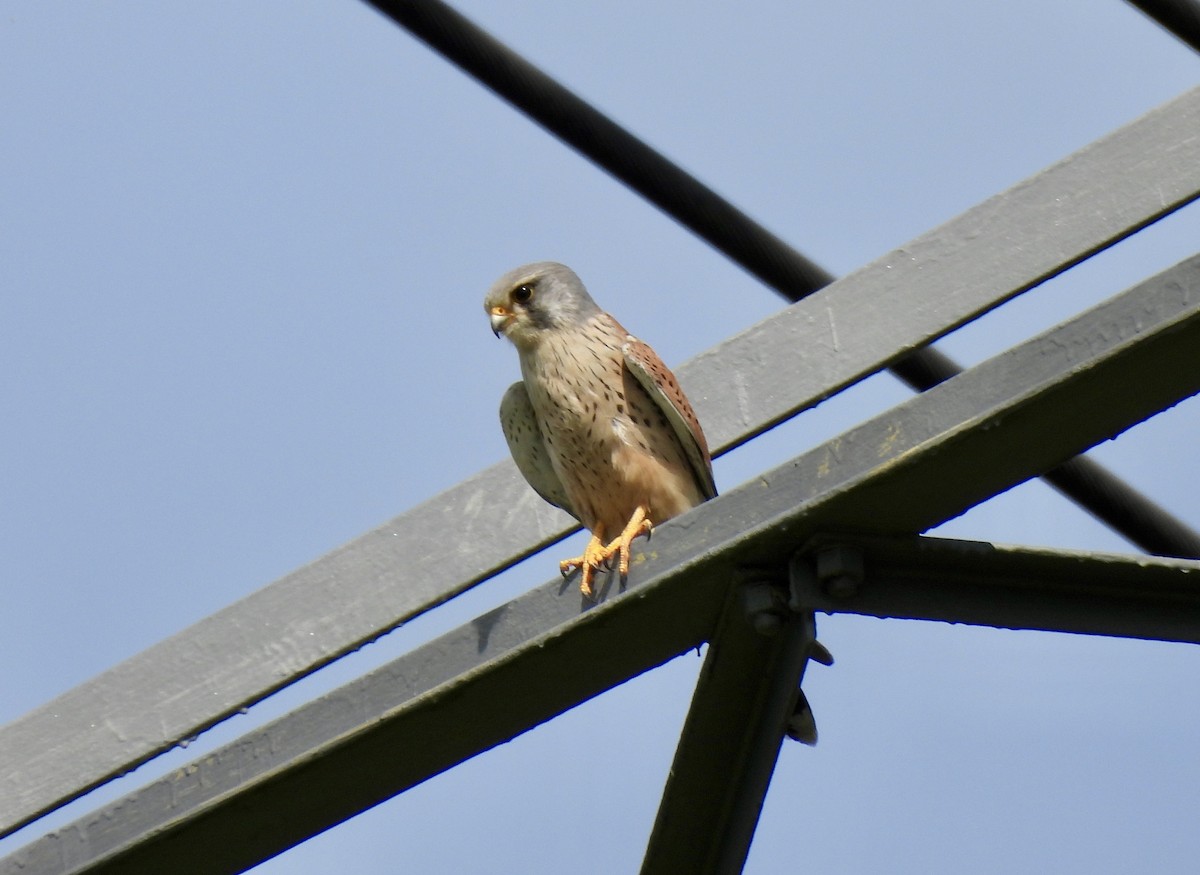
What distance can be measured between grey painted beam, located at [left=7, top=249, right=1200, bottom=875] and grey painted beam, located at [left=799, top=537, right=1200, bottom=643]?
34 mm

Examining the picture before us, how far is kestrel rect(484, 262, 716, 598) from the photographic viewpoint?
349cm

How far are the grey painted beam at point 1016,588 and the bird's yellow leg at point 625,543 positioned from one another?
0.22 m

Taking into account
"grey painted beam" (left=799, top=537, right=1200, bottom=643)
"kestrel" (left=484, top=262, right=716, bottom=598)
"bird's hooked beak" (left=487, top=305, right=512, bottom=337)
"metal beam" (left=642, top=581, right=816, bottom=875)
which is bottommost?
"metal beam" (left=642, top=581, right=816, bottom=875)

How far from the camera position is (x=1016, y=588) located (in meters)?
2.12

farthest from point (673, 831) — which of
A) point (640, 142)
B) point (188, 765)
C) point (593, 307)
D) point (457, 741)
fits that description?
point (593, 307)

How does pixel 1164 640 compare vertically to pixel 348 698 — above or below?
above

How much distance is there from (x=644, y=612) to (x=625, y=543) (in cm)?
50

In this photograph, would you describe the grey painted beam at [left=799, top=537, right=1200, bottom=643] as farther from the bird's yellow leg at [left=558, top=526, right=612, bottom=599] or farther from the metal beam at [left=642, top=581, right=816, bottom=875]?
the bird's yellow leg at [left=558, top=526, right=612, bottom=599]

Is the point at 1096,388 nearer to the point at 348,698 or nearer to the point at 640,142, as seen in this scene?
the point at 348,698

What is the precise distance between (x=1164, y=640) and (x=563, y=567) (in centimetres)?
112

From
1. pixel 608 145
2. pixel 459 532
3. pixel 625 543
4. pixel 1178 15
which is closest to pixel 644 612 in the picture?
pixel 625 543

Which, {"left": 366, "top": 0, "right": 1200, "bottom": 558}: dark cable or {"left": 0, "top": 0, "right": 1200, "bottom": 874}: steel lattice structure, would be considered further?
{"left": 366, "top": 0, "right": 1200, "bottom": 558}: dark cable

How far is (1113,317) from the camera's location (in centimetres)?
199

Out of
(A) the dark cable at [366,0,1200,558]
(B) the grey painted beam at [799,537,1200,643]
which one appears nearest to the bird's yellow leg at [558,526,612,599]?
(B) the grey painted beam at [799,537,1200,643]
